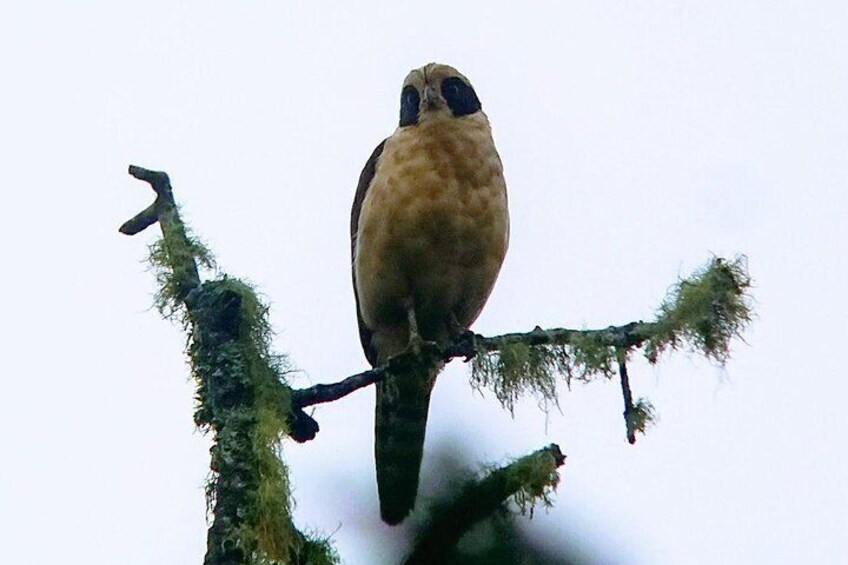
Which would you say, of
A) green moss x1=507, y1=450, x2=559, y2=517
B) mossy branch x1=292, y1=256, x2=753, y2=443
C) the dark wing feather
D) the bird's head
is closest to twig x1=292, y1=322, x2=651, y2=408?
mossy branch x1=292, y1=256, x2=753, y2=443

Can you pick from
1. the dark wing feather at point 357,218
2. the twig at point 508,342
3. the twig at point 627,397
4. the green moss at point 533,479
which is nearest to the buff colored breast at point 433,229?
the dark wing feather at point 357,218

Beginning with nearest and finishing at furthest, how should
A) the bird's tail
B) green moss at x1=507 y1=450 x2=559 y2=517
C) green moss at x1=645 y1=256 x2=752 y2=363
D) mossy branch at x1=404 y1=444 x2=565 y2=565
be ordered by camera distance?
1. mossy branch at x1=404 y1=444 x2=565 y2=565
2. green moss at x1=507 y1=450 x2=559 y2=517
3. green moss at x1=645 y1=256 x2=752 y2=363
4. the bird's tail

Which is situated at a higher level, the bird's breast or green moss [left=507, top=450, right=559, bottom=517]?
the bird's breast

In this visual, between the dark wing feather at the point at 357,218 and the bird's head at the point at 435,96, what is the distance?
19cm

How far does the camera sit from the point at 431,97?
5.36 meters

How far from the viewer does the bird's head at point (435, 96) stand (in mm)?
5344

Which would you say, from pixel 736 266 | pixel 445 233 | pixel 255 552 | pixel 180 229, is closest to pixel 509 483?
pixel 255 552

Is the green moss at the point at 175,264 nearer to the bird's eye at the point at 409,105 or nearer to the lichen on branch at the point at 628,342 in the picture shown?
the lichen on branch at the point at 628,342

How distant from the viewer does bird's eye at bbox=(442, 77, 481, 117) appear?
212 inches

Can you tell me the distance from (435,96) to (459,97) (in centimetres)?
12

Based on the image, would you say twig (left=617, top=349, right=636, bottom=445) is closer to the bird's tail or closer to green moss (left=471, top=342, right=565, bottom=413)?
green moss (left=471, top=342, right=565, bottom=413)

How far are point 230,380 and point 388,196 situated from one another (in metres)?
1.92

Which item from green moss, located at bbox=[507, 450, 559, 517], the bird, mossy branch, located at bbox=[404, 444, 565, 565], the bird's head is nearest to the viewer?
mossy branch, located at bbox=[404, 444, 565, 565]

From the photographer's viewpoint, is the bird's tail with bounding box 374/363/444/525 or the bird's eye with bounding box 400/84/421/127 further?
the bird's eye with bounding box 400/84/421/127
